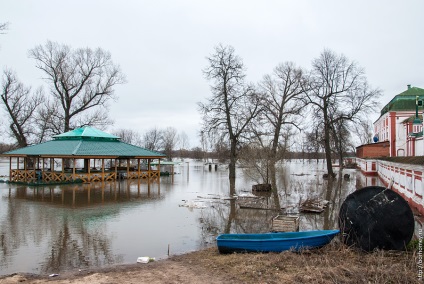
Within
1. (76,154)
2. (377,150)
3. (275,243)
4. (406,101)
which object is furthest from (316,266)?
(406,101)

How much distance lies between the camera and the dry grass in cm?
654

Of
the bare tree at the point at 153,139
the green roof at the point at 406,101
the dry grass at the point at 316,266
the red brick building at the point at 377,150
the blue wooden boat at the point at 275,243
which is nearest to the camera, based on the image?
the dry grass at the point at 316,266

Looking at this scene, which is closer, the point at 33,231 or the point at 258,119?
the point at 33,231

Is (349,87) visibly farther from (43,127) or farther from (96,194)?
(43,127)

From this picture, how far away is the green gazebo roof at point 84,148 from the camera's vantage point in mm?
28328

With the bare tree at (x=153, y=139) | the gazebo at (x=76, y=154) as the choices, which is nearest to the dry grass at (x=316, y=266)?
the gazebo at (x=76, y=154)

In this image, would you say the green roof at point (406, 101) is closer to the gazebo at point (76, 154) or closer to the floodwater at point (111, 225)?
the floodwater at point (111, 225)

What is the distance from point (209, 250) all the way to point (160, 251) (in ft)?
4.60

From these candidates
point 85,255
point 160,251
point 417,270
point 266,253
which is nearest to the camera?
point 417,270

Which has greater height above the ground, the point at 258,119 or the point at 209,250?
the point at 258,119

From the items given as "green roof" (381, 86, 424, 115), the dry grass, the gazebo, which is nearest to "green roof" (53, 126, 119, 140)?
the gazebo

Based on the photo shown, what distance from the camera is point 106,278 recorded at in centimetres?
717

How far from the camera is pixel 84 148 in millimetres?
29188

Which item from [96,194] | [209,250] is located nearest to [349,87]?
[96,194]
